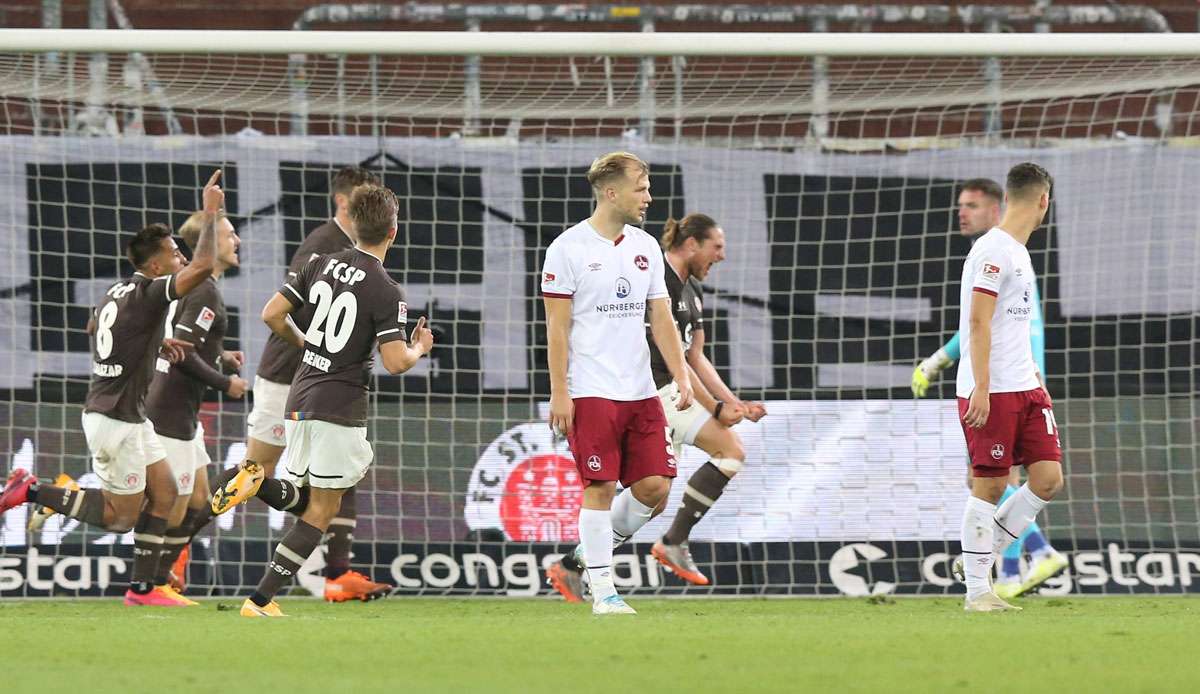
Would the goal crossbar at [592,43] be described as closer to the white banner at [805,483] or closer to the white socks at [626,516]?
the white banner at [805,483]

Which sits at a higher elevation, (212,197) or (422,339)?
(212,197)

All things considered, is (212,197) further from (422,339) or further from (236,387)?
(236,387)

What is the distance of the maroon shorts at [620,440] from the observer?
245 inches

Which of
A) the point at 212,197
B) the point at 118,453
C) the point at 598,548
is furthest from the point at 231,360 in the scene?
the point at 598,548

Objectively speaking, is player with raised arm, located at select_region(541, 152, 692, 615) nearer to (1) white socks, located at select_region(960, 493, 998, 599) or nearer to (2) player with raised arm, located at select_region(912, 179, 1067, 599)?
(1) white socks, located at select_region(960, 493, 998, 599)

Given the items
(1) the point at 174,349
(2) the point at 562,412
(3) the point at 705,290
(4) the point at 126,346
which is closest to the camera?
(2) the point at 562,412

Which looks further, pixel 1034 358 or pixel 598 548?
pixel 1034 358

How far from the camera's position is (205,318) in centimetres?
794

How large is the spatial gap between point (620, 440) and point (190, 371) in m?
2.63

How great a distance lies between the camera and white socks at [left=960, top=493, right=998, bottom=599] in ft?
21.2

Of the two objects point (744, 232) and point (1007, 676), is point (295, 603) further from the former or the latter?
point (1007, 676)

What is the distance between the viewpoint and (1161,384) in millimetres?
9273

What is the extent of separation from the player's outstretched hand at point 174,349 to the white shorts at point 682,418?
232cm

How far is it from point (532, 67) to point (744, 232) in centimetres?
156
